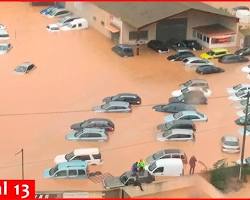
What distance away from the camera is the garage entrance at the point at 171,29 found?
111 ft

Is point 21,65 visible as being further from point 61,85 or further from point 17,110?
point 17,110

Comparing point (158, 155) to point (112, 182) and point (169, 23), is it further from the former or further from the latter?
point (169, 23)

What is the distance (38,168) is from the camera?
2088cm

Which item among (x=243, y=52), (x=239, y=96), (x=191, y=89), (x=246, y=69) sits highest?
(x=243, y=52)

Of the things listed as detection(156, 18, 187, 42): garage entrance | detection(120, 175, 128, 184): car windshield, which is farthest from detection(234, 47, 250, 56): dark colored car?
detection(120, 175, 128, 184): car windshield

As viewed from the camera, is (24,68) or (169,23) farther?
(169,23)

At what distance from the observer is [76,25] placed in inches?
1448

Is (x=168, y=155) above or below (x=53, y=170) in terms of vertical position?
above

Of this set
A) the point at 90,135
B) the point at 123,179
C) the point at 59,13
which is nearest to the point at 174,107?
the point at 90,135

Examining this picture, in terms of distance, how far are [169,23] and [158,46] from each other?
6.27ft

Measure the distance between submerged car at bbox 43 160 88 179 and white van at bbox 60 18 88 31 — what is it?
17.7 metres

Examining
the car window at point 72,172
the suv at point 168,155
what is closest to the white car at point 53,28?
the suv at point 168,155

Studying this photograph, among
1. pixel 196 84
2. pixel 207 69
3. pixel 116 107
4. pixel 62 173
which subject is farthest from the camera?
pixel 207 69

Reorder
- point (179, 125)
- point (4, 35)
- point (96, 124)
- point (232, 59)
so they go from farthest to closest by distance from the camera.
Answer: point (4, 35)
point (232, 59)
point (96, 124)
point (179, 125)
